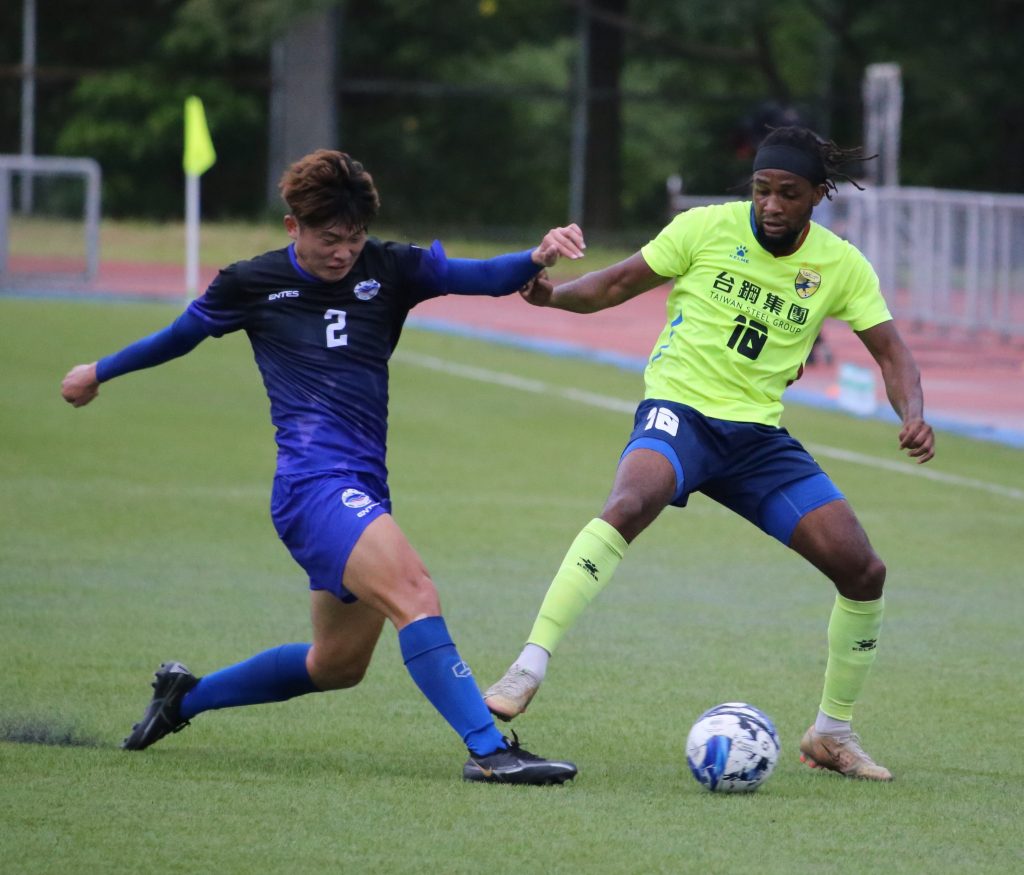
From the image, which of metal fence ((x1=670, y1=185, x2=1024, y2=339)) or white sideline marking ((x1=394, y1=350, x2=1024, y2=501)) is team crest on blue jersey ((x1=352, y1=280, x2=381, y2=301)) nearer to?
white sideline marking ((x1=394, y1=350, x2=1024, y2=501))

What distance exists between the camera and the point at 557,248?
577 cm

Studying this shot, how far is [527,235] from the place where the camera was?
39.2 metres

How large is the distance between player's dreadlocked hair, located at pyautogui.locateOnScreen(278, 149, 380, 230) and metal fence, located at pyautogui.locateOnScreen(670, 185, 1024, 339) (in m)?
17.0

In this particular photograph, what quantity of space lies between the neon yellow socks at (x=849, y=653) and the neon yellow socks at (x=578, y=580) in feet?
2.72

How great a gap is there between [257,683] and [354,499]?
856mm

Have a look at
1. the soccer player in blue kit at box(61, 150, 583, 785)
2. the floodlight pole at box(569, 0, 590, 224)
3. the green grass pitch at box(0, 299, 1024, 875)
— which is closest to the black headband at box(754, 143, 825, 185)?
the soccer player in blue kit at box(61, 150, 583, 785)

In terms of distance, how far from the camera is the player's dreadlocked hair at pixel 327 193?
5.57 m

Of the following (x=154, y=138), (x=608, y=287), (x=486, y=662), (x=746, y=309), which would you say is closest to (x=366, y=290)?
(x=608, y=287)

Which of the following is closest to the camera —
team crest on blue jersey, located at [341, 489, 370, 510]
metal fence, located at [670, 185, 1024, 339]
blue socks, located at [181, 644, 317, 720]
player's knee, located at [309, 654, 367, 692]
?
team crest on blue jersey, located at [341, 489, 370, 510]

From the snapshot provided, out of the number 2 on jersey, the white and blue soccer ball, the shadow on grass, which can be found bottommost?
the shadow on grass

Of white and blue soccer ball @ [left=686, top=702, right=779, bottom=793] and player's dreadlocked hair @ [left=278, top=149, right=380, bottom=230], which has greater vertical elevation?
player's dreadlocked hair @ [left=278, top=149, right=380, bottom=230]

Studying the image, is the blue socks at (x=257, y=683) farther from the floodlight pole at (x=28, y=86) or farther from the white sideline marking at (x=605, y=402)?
the floodlight pole at (x=28, y=86)

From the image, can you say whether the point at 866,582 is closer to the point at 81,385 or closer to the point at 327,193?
the point at 327,193

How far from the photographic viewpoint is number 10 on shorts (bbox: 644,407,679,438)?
6.17 metres
